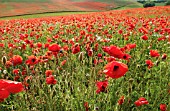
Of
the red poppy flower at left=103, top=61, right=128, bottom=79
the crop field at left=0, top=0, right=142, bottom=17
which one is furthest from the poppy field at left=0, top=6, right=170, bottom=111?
the crop field at left=0, top=0, right=142, bottom=17

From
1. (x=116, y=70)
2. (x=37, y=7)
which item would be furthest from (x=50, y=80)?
(x=37, y=7)

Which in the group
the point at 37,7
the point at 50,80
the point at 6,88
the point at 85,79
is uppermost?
the point at 37,7

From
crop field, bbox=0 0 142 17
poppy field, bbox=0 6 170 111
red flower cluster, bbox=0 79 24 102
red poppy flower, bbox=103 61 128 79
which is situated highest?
crop field, bbox=0 0 142 17

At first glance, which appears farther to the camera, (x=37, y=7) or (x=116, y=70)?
(x=37, y=7)

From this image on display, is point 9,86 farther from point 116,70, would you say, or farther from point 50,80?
point 50,80

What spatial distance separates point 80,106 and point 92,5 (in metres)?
53.8

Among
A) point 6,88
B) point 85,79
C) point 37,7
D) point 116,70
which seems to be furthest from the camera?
point 37,7

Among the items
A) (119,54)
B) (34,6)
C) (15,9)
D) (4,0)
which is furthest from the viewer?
(4,0)

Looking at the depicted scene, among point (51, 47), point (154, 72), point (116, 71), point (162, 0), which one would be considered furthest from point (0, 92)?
point (162, 0)

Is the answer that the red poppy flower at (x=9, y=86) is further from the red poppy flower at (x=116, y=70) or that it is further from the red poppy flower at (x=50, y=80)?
the red poppy flower at (x=50, y=80)

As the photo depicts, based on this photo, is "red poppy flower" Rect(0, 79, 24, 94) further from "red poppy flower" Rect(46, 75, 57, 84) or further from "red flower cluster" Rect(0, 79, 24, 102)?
"red poppy flower" Rect(46, 75, 57, 84)

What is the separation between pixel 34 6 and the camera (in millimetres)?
45969

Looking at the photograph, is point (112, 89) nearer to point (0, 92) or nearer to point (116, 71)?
point (116, 71)

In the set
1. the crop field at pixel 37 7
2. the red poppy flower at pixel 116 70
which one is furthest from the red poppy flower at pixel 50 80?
the crop field at pixel 37 7
